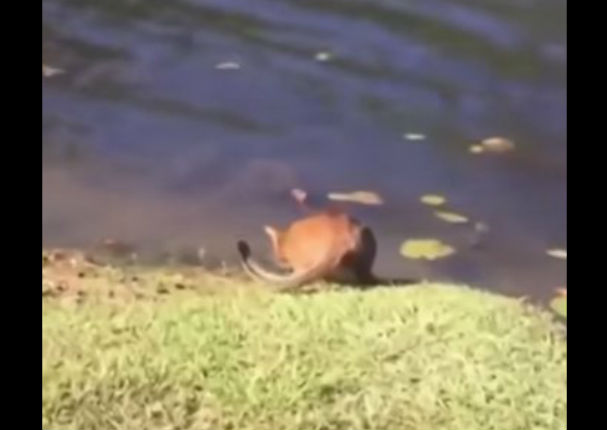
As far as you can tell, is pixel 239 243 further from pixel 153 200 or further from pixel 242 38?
pixel 242 38

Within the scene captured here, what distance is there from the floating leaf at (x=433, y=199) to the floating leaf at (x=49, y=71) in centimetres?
40

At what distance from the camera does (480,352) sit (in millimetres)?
982

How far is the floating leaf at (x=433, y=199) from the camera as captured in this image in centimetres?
105

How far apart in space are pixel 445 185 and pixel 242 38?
0.26 metres

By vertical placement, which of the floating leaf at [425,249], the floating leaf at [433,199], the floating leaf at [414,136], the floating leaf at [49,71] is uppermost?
the floating leaf at [49,71]

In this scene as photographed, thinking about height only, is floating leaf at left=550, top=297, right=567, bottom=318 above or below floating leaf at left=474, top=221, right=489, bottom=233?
below

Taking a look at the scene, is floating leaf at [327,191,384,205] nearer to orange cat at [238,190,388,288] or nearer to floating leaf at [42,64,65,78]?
orange cat at [238,190,388,288]

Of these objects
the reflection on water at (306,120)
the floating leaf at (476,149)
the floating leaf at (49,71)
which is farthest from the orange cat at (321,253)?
the floating leaf at (49,71)

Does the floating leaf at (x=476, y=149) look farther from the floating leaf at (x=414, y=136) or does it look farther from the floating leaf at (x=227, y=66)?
the floating leaf at (x=227, y=66)

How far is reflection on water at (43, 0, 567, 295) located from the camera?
1.04 meters

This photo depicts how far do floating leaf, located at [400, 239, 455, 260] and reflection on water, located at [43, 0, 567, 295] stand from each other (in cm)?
1

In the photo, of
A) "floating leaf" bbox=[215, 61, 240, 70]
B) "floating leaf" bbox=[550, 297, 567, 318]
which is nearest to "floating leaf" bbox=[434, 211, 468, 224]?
"floating leaf" bbox=[550, 297, 567, 318]

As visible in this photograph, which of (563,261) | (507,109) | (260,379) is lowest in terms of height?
(260,379)
